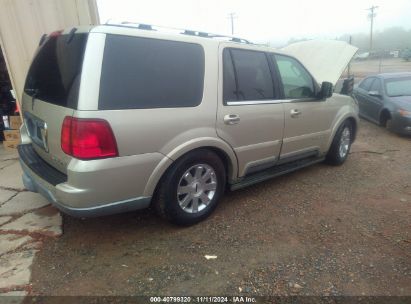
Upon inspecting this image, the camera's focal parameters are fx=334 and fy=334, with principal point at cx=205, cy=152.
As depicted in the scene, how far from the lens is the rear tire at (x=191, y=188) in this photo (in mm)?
3076

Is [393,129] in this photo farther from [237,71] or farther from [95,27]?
[95,27]

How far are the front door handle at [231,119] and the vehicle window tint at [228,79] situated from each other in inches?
6.8

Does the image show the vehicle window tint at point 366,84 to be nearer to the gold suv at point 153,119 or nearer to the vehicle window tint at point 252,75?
the gold suv at point 153,119

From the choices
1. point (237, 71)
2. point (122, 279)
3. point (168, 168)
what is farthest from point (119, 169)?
point (237, 71)

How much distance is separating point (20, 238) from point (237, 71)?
2.70 meters

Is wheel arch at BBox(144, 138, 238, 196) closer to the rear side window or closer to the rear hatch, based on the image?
the rear side window

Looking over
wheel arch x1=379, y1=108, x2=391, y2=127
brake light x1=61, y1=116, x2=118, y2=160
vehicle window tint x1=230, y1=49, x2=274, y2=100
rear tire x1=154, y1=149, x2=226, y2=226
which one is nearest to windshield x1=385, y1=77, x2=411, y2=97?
wheel arch x1=379, y1=108, x2=391, y2=127

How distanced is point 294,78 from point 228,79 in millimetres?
1316

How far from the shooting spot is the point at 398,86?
804 centimetres

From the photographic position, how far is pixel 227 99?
3379 mm

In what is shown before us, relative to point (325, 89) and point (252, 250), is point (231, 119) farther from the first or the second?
point (325, 89)

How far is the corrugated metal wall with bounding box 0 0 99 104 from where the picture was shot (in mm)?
5469

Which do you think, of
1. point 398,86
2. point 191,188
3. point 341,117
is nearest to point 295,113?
point 341,117

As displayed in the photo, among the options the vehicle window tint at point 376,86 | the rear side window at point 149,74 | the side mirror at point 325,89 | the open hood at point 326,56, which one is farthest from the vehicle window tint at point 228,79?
the vehicle window tint at point 376,86
